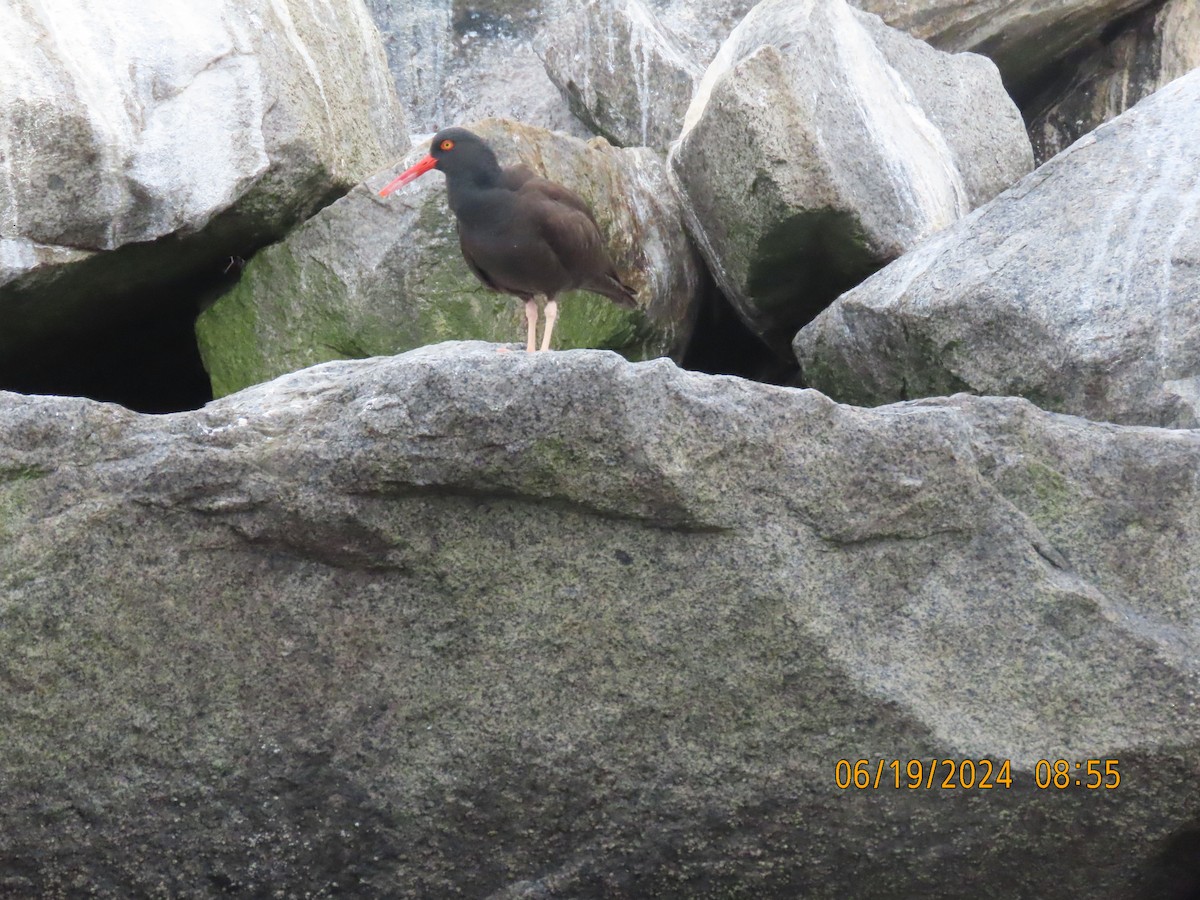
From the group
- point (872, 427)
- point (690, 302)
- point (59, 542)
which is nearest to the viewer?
point (59, 542)

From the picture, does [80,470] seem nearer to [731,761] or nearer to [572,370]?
[572,370]

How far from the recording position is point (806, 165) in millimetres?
5844

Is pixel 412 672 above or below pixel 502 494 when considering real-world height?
below

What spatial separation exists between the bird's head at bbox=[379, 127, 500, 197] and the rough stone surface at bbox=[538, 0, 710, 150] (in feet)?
7.81

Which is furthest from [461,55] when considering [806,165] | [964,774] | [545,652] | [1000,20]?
[964,774]

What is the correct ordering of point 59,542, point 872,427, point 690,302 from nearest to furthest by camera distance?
point 59,542 < point 872,427 < point 690,302

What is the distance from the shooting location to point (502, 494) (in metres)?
3.14

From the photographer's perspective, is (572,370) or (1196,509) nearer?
(572,370)

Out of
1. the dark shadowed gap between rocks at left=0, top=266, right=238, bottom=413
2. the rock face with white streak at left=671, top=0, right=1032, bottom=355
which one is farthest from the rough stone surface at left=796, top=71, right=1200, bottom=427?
the dark shadowed gap between rocks at left=0, top=266, right=238, bottom=413

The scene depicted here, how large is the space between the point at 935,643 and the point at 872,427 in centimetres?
50

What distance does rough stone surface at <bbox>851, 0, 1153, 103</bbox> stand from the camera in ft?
29.1

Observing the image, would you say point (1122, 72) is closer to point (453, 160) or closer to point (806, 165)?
point (806, 165)

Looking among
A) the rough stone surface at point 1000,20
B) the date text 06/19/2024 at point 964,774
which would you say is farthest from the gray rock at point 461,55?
the date text 06/19/2024 at point 964,774

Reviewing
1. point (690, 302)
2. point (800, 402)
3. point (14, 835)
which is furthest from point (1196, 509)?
point (690, 302)
